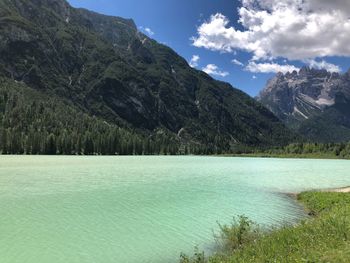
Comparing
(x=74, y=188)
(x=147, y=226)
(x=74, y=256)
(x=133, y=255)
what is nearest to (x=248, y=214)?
(x=147, y=226)

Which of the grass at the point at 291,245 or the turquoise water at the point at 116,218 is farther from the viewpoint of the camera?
the turquoise water at the point at 116,218

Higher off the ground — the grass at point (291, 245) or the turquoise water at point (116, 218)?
the grass at point (291, 245)

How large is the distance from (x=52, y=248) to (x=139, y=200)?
931 inches

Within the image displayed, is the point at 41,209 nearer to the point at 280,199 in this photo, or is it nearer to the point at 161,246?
the point at 161,246

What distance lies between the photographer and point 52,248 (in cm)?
2820

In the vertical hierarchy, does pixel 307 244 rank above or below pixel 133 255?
above

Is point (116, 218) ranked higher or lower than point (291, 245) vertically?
lower

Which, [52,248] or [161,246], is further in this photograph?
[161,246]

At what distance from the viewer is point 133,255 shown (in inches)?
1086

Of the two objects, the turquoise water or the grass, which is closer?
the grass

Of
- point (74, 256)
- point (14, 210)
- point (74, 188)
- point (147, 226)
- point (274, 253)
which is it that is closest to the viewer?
point (274, 253)

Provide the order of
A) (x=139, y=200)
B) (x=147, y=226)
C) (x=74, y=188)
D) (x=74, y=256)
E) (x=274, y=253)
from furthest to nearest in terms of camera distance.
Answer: (x=74, y=188) → (x=139, y=200) → (x=147, y=226) → (x=74, y=256) → (x=274, y=253)

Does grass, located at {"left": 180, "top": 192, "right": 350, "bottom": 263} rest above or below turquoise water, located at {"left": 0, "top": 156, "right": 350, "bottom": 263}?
above

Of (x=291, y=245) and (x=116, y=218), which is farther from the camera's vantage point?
(x=116, y=218)
